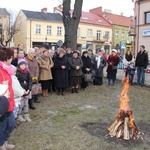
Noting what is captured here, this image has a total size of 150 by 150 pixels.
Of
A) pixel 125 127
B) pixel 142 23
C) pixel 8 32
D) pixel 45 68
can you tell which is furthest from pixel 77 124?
pixel 8 32

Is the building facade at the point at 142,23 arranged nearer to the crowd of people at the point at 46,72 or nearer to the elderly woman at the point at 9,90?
the crowd of people at the point at 46,72

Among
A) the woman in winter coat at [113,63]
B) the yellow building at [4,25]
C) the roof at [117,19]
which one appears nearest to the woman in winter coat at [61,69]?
the woman in winter coat at [113,63]

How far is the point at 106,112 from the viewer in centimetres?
655

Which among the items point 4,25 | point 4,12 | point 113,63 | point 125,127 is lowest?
point 125,127

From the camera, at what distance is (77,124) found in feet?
17.9

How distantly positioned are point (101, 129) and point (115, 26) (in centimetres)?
4750

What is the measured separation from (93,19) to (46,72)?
42294 millimetres

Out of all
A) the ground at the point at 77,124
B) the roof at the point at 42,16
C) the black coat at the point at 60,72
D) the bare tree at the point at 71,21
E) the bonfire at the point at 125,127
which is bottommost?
the ground at the point at 77,124

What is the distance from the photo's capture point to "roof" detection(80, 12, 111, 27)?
47.0 meters

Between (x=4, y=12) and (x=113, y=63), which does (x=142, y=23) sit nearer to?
(x=113, y=63)

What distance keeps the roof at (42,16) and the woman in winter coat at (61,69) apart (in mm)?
34861

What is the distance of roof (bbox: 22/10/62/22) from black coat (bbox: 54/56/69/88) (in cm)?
3488

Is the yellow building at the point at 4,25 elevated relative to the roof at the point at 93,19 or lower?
lower

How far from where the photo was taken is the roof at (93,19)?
4699 cm
